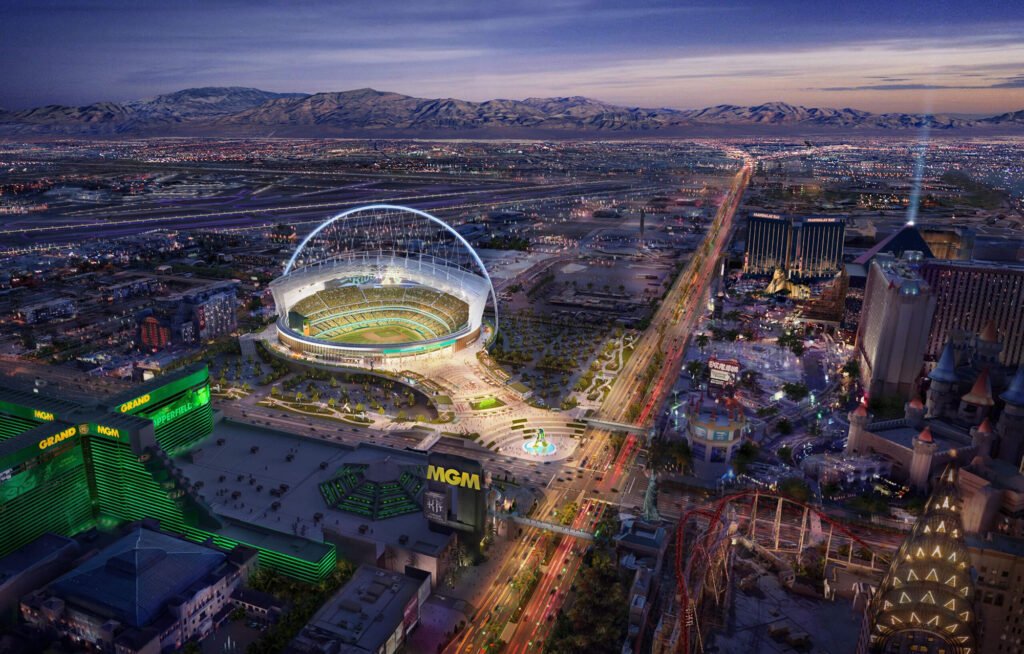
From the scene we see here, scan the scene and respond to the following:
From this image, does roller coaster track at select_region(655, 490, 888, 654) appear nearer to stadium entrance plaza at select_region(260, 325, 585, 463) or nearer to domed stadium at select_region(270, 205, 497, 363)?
stadium entrance plaza at select_region(260, 325, 585, 463)

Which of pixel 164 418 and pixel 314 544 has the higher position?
pixel 164 418

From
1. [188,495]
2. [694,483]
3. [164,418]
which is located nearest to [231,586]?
[188,495]

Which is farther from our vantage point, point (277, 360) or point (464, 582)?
point (277, 360)

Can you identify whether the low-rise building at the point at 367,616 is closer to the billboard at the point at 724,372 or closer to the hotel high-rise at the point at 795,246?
the billboard at the point at 724,372

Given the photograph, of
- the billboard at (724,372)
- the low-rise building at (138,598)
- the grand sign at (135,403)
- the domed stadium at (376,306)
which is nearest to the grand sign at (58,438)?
the grand sign at (135,403)

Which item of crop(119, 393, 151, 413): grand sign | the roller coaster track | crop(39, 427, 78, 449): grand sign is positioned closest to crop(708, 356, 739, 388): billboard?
the roller coaster track

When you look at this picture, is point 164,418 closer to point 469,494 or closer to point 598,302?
point 469,494

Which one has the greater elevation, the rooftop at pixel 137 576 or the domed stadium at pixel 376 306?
the domed stadium at pixel 376 306
